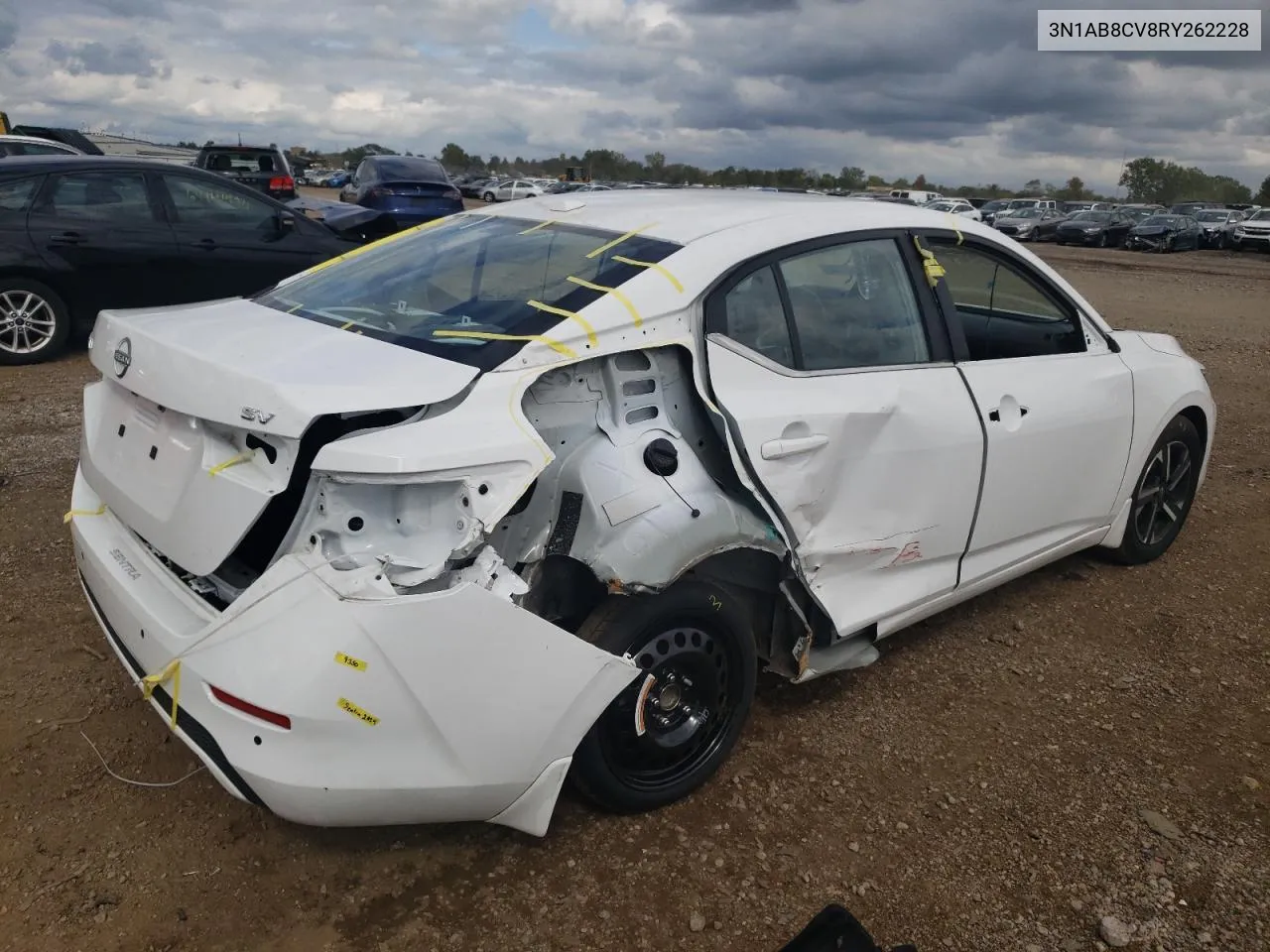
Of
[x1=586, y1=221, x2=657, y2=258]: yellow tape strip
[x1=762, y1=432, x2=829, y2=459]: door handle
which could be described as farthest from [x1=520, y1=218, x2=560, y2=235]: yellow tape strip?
[x1=762, y1=432, x2=829, y2=459]: door handle

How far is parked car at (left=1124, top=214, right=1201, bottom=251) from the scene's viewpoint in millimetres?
27234

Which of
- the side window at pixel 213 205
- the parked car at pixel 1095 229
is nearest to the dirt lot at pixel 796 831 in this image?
the side window at pixel 213 205

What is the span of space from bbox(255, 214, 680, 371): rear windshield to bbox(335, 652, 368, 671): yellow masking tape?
75 centimetres

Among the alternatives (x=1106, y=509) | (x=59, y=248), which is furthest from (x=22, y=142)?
(x=1106, y=509)

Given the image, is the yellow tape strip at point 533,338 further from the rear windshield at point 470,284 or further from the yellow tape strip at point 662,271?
the yellow tape strip at point 662,271

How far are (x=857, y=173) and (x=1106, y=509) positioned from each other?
55103mm

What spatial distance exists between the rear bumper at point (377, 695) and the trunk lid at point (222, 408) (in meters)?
0.20

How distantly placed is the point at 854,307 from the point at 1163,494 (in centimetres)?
235

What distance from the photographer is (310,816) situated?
6.95 feet

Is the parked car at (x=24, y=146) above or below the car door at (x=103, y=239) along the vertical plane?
above

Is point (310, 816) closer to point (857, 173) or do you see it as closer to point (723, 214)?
point (723, 214)

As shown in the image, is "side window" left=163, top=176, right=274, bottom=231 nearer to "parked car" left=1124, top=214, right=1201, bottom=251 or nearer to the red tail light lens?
the red tail light lens

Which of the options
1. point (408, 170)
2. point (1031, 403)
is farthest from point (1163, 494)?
point (408, 170)

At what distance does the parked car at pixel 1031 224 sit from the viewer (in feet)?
105
